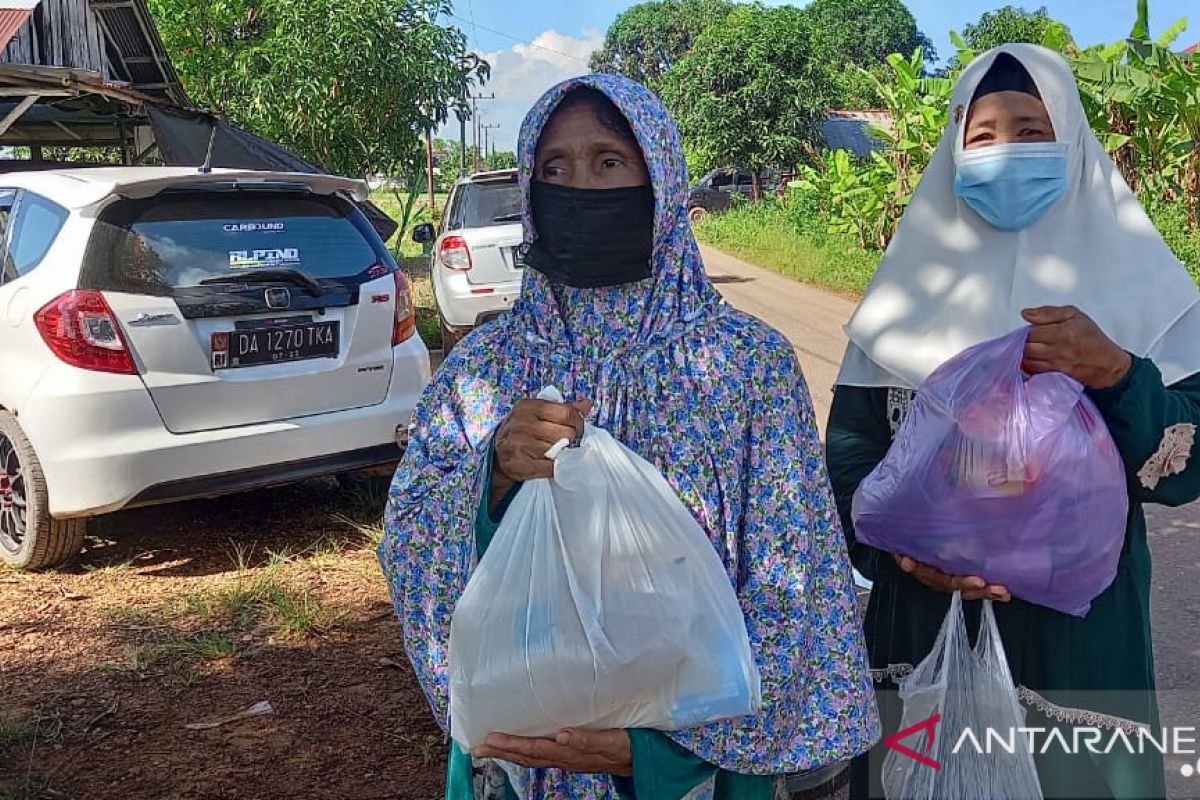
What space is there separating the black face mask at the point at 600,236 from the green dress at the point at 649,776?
37cm

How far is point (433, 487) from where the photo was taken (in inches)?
69.2

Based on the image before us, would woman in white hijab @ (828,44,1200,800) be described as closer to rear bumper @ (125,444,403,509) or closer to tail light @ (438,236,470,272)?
rear bumper @ (125,444,403,509)

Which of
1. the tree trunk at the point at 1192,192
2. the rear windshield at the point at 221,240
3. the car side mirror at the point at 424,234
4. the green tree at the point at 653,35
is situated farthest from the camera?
the green tree at the point at 653,35

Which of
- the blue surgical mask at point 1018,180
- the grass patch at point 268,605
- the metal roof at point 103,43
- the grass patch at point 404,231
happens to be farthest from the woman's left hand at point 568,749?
the grass patch at point 404,231

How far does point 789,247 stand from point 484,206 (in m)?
9.10

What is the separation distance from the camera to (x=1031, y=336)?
5.64 feet

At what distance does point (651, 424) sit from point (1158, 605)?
356 centimetres

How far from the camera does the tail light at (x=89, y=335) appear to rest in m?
4.34

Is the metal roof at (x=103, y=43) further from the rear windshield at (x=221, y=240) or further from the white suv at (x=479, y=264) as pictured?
the rear windshield at (x=221, y=240)

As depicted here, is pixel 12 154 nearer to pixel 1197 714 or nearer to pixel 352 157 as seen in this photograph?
pixel 352 157

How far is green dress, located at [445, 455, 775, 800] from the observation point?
1586 mm

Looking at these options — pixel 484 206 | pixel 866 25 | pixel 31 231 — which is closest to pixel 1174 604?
pixel 31 231

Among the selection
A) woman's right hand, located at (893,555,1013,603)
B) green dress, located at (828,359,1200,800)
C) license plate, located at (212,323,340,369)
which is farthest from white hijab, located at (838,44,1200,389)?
license plate, located at (212,323,340,369)

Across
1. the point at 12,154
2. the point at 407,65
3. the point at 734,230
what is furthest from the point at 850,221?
the point at 12,154
